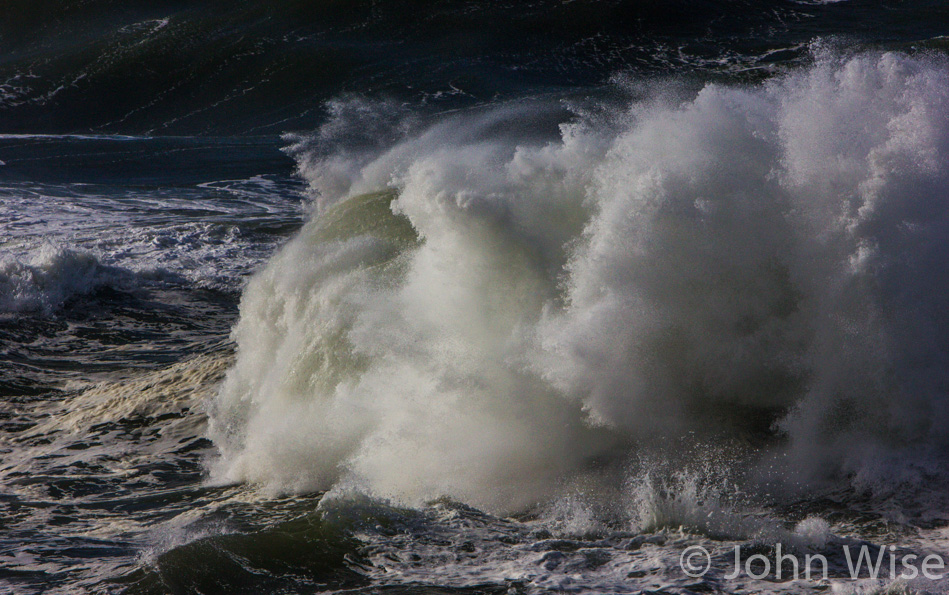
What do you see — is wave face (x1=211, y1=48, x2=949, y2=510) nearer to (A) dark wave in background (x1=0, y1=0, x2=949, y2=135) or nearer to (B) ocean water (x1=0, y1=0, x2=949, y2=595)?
(B) ocean water (x1=0, y1=0, x2=949, y2=595)

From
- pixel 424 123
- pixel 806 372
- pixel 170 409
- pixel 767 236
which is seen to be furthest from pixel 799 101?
pixel 424 123

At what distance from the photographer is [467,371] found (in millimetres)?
6004

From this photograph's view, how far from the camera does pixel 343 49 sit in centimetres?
3056

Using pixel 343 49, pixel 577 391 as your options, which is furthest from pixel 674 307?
pixel 343 49

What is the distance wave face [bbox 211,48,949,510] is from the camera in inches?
215

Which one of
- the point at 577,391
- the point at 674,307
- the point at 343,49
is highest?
the point at 343,49

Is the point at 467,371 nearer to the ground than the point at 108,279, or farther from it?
nearer to the ground

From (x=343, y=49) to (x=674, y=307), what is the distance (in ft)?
88.1

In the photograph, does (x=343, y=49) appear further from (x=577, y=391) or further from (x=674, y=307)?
(x=577, y=391)

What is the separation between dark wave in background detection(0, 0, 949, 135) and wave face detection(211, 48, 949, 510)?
20627 mm

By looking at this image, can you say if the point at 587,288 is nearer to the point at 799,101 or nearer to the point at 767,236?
the point at 767,236

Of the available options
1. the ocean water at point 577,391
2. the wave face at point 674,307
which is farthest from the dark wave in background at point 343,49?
the wave face at point 674,307

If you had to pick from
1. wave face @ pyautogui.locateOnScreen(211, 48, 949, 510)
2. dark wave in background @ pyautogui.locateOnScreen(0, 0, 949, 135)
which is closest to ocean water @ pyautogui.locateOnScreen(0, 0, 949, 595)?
wave face @ pyautogui.locateOnScreen(211, 48, 949, 510)

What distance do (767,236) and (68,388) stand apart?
711 cm
